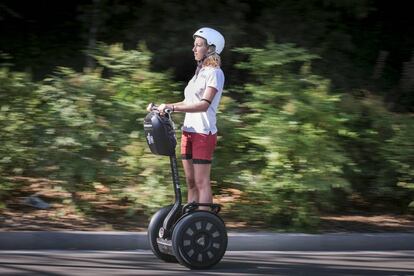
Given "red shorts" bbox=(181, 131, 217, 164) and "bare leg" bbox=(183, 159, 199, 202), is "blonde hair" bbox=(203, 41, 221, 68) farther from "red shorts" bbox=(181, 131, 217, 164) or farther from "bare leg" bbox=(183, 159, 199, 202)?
"bare leg" bbox=(183, 159, 199, 202)

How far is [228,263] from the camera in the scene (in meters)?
7.39

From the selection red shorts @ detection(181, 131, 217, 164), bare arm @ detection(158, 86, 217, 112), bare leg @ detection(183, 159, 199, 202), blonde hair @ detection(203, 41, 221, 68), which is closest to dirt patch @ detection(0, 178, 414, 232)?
bare leg @ detection(183, 159, 199, 202)

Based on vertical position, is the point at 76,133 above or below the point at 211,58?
below

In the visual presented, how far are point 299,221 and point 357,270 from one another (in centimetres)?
159

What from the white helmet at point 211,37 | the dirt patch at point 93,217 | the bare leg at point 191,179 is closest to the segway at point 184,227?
the bare leg at point 191,179

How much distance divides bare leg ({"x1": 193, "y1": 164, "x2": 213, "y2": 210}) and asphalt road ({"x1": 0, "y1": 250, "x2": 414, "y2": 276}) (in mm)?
601

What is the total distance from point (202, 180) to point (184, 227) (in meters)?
0.43

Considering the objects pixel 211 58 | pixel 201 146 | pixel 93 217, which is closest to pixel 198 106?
pixel 201 146

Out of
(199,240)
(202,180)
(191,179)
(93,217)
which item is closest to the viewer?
(199,240)

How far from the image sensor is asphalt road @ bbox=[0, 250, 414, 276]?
690 centimetres

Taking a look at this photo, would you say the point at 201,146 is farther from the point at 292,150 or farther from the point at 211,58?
the point at 292,150

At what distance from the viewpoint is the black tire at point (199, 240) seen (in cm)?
678

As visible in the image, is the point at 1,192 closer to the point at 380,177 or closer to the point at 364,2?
the point at 380,177

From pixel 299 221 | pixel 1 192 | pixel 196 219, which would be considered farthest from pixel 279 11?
pixel 196 219
